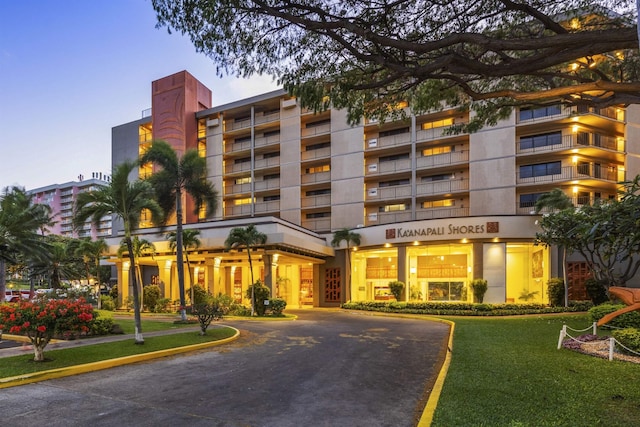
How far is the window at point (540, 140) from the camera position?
32412 mm

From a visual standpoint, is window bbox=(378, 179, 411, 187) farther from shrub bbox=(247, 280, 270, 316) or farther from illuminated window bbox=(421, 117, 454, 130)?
shrub bbox=(247, 280, 270, 316)

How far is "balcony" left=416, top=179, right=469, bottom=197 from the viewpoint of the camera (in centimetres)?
3509

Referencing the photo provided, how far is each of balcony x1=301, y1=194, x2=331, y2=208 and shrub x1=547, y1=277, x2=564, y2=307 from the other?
65.1 ft

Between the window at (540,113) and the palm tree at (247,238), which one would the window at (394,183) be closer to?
the window at (540,113)

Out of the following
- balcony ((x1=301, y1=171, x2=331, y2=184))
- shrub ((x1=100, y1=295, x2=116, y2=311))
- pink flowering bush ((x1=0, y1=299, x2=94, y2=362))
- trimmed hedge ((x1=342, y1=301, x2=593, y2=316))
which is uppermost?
balcony ((x1=301, y1=171, x2=331, y2=184))

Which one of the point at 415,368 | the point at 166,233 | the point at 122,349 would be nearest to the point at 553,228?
the point at 415,368

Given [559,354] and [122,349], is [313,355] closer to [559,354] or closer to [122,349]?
[122,349]

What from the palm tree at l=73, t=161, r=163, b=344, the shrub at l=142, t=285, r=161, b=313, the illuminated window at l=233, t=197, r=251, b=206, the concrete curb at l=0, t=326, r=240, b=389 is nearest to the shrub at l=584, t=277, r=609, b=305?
the concrete curb at l=0, t=326, r=240, b=389

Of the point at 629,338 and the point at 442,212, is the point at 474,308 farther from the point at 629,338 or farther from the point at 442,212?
the point at 629,338

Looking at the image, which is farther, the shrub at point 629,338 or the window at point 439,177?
the window at point 439,177

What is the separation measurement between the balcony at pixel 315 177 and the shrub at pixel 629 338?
30355mm

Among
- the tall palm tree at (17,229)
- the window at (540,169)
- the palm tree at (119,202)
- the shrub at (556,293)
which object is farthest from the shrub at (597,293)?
the tall palm tree at (17,229)

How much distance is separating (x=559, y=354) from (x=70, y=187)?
155293 mm

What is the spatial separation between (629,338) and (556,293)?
17826 mm
